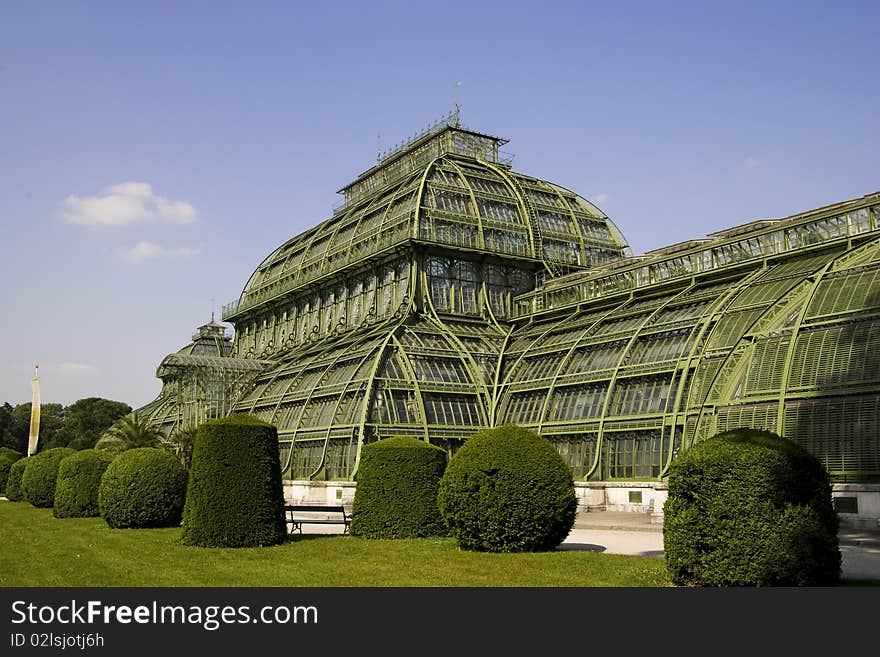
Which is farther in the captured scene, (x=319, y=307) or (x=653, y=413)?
(x=319, y=307)

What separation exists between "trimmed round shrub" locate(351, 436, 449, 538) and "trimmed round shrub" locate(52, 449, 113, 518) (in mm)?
18803

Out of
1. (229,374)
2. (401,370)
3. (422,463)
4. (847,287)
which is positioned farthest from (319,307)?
(847,287)

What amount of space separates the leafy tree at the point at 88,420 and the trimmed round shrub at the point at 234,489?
9796cm

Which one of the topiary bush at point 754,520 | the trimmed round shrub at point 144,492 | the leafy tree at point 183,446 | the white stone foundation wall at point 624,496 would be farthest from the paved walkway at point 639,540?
the leafy tree at point 183,446

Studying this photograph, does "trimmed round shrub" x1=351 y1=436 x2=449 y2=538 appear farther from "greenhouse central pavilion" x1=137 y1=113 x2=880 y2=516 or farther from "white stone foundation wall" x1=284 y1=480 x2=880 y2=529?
"greenhouse central pavilion" x1=137 y1=113 x2=880 y2=516

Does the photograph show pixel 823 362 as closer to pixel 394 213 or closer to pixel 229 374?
pixel 394 213

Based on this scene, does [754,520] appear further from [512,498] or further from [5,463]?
[5,463]

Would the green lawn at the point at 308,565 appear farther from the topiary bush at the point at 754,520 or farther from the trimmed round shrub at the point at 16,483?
the trimmed round shrub at the point at 16,483

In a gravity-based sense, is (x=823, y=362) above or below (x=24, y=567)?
above

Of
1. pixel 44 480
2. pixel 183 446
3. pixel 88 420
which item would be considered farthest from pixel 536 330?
pixel 88 420

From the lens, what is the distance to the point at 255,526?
27.5 m

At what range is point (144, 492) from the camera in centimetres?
3534

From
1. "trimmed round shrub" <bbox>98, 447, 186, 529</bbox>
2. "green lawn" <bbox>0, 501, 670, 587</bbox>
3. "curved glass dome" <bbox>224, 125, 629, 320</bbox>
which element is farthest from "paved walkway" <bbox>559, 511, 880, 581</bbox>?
"curved glass dome" <bbox>224, 125, 629, 320</bbox>

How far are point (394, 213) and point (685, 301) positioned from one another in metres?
25.5
